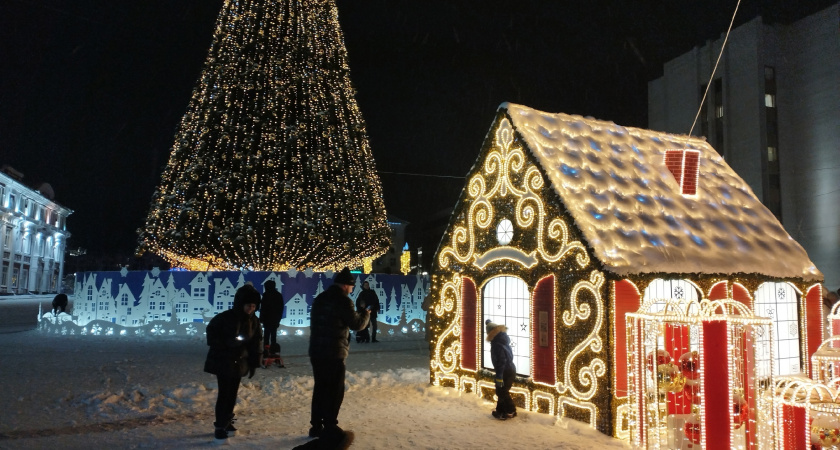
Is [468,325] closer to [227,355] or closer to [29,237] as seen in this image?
[227,355]

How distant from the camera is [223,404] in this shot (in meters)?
6.54

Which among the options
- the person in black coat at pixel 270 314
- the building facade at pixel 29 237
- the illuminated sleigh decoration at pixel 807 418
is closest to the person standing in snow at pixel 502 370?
the illuminated sleigh decoration at pixel 807 418

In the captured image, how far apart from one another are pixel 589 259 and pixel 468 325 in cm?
281

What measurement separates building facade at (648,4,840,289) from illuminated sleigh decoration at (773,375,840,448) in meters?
32.4

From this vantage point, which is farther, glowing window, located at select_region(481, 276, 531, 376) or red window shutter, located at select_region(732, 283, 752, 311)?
glowing window, located at select_region(481, 276, 531, 376)

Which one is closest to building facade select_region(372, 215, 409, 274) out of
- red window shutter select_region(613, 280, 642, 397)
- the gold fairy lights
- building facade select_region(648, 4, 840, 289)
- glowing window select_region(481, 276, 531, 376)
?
building facade select_region(648, 4, 840, 289)

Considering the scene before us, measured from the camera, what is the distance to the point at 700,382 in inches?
228

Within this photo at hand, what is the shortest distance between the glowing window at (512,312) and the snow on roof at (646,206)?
1.60m

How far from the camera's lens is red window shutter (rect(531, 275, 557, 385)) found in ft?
26.1

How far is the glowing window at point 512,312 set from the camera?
868cm

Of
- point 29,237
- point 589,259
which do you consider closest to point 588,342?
point 589,259

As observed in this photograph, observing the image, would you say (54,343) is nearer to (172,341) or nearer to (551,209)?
(172,341)

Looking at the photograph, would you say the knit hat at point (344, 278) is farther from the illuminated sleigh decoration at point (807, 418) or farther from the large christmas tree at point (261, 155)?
the large christmas tree at point (261, 155)

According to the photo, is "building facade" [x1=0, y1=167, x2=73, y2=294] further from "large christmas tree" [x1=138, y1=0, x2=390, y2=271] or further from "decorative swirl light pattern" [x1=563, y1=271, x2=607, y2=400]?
"decorative swirl light pattern" [x1=563, y1=271, x2=607, y2=400]
